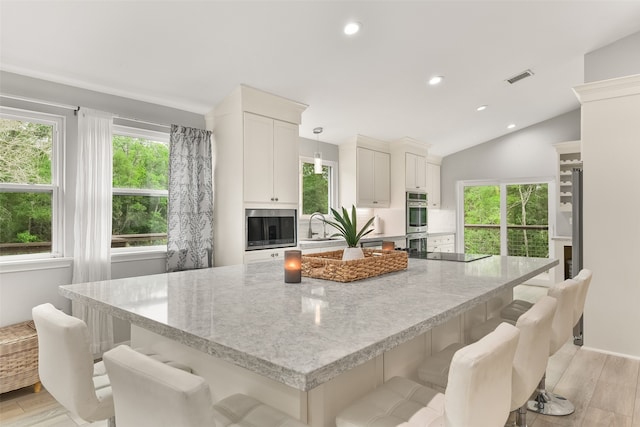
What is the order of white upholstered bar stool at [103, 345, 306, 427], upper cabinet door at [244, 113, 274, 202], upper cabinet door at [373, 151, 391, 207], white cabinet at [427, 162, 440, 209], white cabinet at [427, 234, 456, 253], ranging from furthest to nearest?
1. white cabinet at [427, 162, 440, 209]
2. white cabinet at [427, 234, 456, 253]
3. upper cabinet door at [373, 151, 391, 207]
4. upper cabinet door at [244, 113, 274, 202]
5. white upholstered bar stool at [103, 345, 306, 427]

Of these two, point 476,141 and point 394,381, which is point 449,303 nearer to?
point 394,381

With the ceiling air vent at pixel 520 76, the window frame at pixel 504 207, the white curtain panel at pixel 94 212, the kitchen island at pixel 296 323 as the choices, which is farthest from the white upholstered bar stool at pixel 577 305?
the window frame at pixel 504 207

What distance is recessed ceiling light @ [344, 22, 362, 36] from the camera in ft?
9.93

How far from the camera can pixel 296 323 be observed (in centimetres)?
115

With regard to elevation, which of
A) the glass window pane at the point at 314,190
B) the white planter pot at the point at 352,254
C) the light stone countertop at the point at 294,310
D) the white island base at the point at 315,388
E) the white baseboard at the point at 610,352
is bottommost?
the white baseboard at the point at 610,352

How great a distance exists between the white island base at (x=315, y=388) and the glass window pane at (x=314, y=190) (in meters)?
3.57

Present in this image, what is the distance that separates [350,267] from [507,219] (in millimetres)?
6118

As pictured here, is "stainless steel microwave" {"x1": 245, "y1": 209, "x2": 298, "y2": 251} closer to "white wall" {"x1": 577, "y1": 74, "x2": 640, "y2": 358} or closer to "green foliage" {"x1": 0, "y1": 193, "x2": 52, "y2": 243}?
"green foliage" {"x1": 0, "y1": 193, "x2": 52, "y2": 243}

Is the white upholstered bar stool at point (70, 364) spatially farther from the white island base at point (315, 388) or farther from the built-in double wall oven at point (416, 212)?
the built-in double wall oven at point (416, 212)

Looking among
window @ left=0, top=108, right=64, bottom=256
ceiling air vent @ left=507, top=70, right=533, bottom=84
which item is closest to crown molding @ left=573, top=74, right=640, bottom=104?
ceiling air vent @ left=507, top=70, right=533, bottom=84

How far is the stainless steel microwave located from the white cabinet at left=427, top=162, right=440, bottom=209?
3.71 m

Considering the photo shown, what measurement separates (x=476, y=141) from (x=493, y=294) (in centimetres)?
610

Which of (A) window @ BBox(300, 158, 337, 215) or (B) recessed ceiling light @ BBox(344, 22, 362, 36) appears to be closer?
(B) recessed ceiling light @ BBox(344, 22, 362, 36)

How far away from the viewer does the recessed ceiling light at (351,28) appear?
A: 3.03 meters
